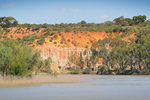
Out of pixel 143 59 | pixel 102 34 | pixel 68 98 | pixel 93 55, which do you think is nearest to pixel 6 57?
pixel 68 98

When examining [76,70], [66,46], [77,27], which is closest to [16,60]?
[76,70]

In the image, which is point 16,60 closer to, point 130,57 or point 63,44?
point 130,57

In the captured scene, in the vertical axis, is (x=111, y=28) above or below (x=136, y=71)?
above

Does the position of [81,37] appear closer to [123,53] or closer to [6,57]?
[123,53]

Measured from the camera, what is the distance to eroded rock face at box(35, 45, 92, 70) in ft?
296

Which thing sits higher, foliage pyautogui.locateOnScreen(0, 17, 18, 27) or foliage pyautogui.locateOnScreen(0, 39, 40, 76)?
foliage pyautogui.locateOnScreen(0, 17, 18, 27)

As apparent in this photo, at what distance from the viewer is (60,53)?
93375mm

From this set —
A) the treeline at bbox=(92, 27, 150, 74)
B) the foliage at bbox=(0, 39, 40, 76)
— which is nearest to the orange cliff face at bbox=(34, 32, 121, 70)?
the treeline at bbox=(92, 27, 150, 74)

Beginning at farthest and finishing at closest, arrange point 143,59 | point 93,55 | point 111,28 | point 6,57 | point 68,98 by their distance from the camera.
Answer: point 111,28 < point 93,55 < point 143,59 < point 6,57 < point 68,98

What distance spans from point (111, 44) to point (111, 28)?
999 inches

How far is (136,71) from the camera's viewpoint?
71.5 metres

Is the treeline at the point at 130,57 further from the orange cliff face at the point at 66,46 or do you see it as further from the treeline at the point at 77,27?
the treeline at the point at 77,27

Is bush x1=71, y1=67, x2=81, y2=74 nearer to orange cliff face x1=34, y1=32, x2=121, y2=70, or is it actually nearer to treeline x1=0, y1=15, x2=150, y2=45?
orange cliff face x1=34, y1=32, x2=121, y2=70

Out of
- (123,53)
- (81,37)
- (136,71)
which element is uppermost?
(81,37)
